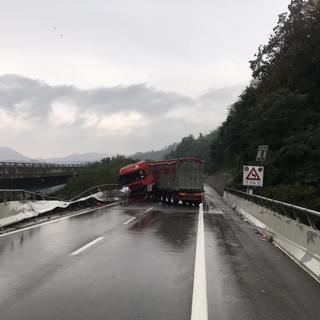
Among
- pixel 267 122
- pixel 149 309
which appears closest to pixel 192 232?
pixel 149 309

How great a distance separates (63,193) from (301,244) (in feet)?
217

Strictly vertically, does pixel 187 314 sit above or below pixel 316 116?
below

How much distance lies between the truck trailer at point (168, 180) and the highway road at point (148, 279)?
19256 mm

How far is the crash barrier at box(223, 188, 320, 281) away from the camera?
9641mm

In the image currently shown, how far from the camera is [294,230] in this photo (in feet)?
38.7

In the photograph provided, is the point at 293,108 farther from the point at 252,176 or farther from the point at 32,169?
the point at 32,169

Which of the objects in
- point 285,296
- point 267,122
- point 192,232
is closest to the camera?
point 285,296

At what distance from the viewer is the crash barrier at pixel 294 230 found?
964 centimetres

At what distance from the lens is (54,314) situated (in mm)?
5848

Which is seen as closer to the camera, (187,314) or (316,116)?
(187,314)

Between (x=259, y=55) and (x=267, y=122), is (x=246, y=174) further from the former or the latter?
(x=259, y=55)

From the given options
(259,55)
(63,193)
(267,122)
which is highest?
(259,55)

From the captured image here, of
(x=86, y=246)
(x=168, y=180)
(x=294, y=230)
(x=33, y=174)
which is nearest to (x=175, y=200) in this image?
(x=168, y=180)

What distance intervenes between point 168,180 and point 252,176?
10.6m
